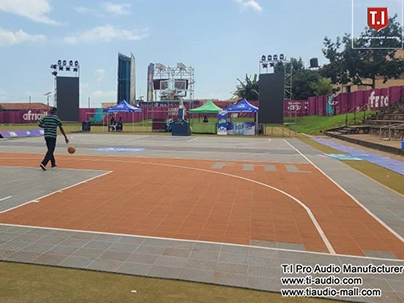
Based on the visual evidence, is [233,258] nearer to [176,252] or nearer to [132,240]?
[176,252]

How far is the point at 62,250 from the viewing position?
4.90 meters

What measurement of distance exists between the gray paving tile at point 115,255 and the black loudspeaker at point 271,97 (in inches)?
1141

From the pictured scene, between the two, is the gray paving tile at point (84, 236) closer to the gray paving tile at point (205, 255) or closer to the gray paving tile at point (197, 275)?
the gray paving tile at point (205, 255)

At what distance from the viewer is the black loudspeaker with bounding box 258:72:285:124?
3234cm

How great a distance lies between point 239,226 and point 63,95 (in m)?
33.9

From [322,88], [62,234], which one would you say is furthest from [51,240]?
[322,88]

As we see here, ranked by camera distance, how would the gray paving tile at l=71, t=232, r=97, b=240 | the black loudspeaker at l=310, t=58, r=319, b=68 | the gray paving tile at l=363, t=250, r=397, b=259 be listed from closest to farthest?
the gray paving tile at l=363, t=250, r=397, b=259 → the gray paving tile at l=71, t=232, r=97, b=240 → the black loudspeaker at l=310, t=58, r=319, b=68

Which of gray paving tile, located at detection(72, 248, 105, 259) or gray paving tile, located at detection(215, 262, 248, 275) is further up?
gray paving tile, located at detection(72, 248, 105, 259)

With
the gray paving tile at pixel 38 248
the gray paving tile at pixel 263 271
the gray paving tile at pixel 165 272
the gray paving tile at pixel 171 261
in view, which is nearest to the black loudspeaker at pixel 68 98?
the gray paving tile at pixel 38 248

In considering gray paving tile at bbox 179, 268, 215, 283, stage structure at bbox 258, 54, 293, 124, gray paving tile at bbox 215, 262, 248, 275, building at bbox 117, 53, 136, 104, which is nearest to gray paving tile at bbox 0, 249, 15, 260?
gray paving tile at bbox 179, 268, 215, 283

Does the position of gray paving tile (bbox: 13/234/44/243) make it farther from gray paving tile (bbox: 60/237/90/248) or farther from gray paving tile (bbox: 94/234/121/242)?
gray paving tile (bbox: 94/234/121/242)

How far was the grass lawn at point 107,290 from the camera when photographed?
363cm

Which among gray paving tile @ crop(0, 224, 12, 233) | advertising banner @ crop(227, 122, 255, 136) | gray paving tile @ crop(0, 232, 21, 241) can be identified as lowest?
gray paving tile @ crop(0, 232, 21, 241)

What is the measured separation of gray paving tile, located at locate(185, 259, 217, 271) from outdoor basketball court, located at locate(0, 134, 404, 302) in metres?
0.01
